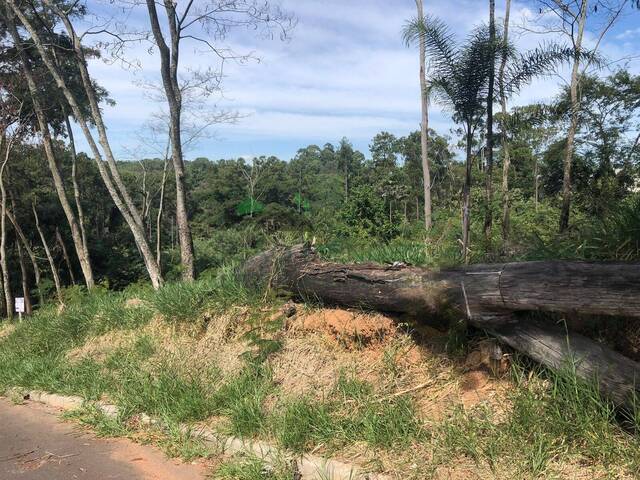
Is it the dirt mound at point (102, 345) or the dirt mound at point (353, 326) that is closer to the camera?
the dirt mound at point (353, 326)

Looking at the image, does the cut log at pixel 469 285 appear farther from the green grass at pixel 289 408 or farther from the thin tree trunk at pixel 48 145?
the thin tree trunk at pixel 48 145

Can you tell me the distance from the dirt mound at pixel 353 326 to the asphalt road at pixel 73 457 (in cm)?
163

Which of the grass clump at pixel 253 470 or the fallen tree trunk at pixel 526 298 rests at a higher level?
the fallen tree trunk at pixel 526 298

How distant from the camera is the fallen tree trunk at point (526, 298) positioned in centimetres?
319

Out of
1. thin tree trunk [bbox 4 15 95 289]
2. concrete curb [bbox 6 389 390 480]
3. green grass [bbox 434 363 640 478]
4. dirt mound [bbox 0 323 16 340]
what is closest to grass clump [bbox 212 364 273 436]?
concrete curb [bbox 6 389 390 480]

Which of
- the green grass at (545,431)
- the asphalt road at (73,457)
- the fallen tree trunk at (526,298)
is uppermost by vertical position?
the fallen tree trunk at (526,298)

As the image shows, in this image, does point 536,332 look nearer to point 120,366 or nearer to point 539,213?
point 120,366

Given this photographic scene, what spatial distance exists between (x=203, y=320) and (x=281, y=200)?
5524cm

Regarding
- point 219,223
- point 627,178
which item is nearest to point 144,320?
point 627,178

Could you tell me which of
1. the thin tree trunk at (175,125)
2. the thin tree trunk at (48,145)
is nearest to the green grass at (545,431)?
the thin tree trunk at (175,125)

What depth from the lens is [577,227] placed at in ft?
15.9

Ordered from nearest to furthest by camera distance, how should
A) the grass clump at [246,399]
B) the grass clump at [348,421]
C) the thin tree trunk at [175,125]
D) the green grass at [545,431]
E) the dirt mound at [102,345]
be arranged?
1. the green grass at [545,431]
2. the grass clump at [348,421]
3. the grass clump at [246,399]
4. the dirt mound at [102,345]
5. the thin tree trunk at [175,125]

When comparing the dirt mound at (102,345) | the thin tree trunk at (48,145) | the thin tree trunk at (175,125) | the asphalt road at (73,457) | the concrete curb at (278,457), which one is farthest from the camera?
the thin tree trunk at (48,145)

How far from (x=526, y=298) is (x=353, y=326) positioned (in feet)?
5.68
